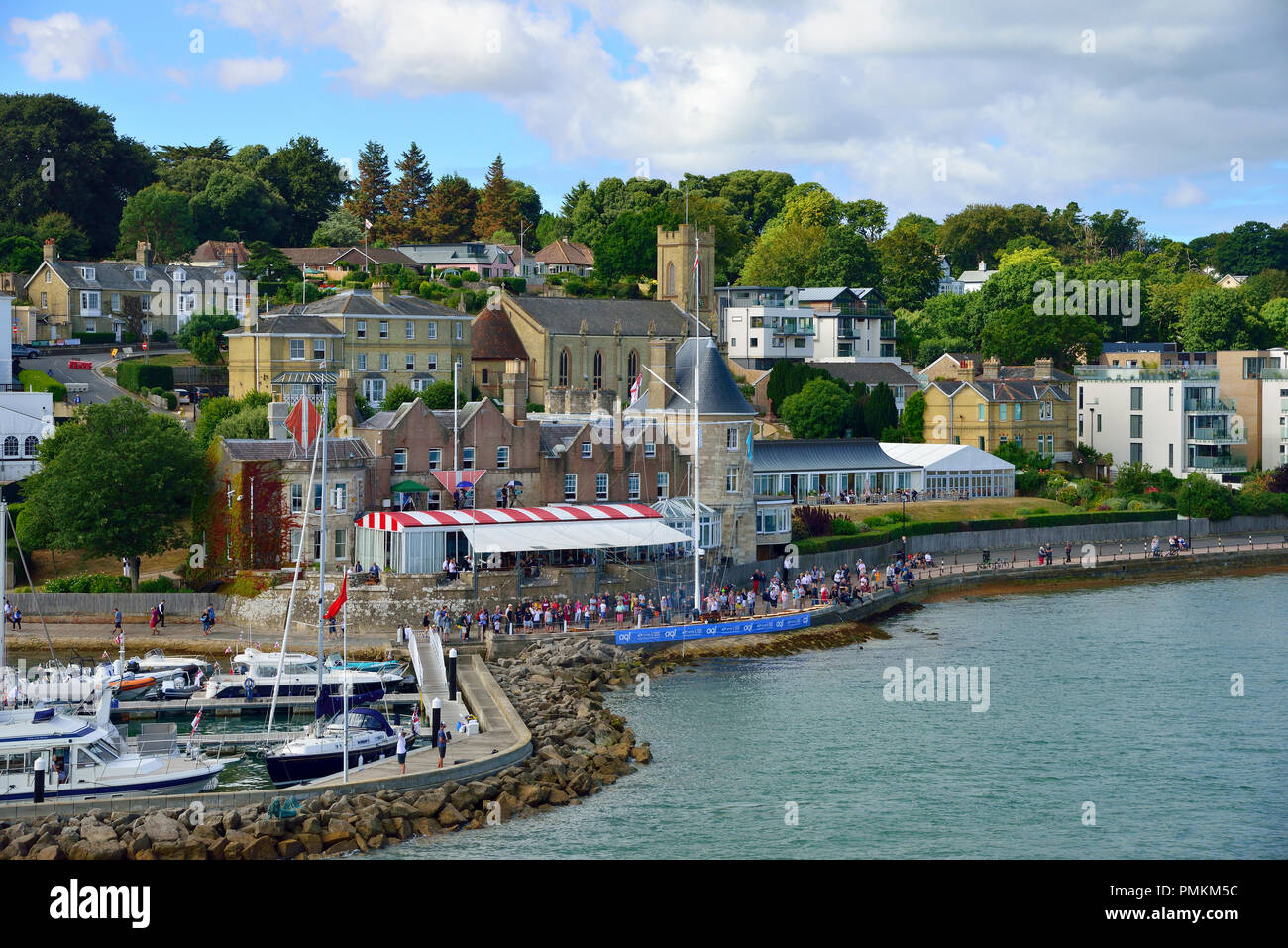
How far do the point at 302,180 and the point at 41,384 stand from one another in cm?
5339

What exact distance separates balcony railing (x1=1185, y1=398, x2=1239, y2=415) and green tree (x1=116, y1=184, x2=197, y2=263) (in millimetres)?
65330

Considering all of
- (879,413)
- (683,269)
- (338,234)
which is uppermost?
(338,234)

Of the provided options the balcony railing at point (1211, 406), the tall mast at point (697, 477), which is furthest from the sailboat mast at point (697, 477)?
the balcony railing at point (1211, 406)

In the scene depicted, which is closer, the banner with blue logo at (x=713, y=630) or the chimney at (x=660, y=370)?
the banner with blue logo at (x=713, y=630)

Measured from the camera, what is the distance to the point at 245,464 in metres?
53.6

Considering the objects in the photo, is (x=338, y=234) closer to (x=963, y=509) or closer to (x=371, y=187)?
(x=371, y=187)

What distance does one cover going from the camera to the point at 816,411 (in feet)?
282

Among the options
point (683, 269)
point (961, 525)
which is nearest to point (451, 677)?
point (961, 525)

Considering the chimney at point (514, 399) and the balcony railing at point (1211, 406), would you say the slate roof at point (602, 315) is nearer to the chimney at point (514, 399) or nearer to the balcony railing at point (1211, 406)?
the balcony railing at point (1211, 406)

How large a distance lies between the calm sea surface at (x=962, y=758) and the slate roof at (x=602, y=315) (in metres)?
38.1

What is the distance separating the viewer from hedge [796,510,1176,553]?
65.6m

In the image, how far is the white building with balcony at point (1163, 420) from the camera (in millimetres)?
90688

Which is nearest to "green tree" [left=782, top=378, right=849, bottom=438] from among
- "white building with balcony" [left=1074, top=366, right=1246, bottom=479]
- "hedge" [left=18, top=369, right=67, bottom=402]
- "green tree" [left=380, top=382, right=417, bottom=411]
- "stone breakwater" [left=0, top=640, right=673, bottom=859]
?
"white building with balcony" [left=1074, top=366, right=1246, bottom=479]
